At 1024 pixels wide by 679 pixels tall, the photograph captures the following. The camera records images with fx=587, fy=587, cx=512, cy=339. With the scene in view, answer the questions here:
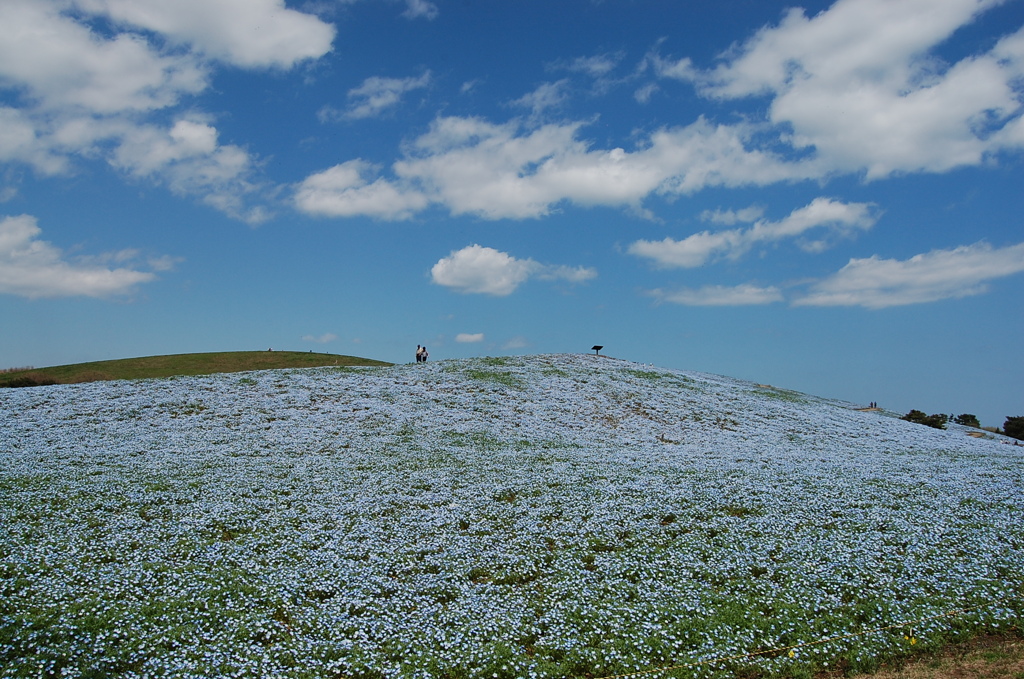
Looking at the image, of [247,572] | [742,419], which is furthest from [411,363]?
[247,572]

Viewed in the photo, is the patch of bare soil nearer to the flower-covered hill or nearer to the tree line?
the flower-covered hill

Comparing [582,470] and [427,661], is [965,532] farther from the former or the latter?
[427,661]

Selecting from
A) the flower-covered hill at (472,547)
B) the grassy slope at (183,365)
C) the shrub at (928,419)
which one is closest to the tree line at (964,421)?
the shrub at (928,419)

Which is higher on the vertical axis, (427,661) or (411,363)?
(411,363)

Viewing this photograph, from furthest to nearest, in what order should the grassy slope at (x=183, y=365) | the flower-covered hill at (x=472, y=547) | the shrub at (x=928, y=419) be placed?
1. the grassy slope at (x=183, y=365)
2. the shrub at (x=928, y=419)
3. the flower-covered hill at (x=472, y=547)

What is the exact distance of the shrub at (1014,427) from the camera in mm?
42031

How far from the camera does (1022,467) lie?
2620 cm

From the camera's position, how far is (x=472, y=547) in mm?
15375

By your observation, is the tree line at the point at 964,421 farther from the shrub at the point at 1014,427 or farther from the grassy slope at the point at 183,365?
the grassy slope at the point at 183,365

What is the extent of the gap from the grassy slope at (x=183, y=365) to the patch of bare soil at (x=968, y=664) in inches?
1755

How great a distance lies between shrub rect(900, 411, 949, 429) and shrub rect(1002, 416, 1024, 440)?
3594 mm

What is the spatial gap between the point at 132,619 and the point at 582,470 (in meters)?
15.3

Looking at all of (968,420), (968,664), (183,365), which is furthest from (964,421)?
(183,365)

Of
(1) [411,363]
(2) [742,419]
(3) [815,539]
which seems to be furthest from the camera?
(1) [411,363]
